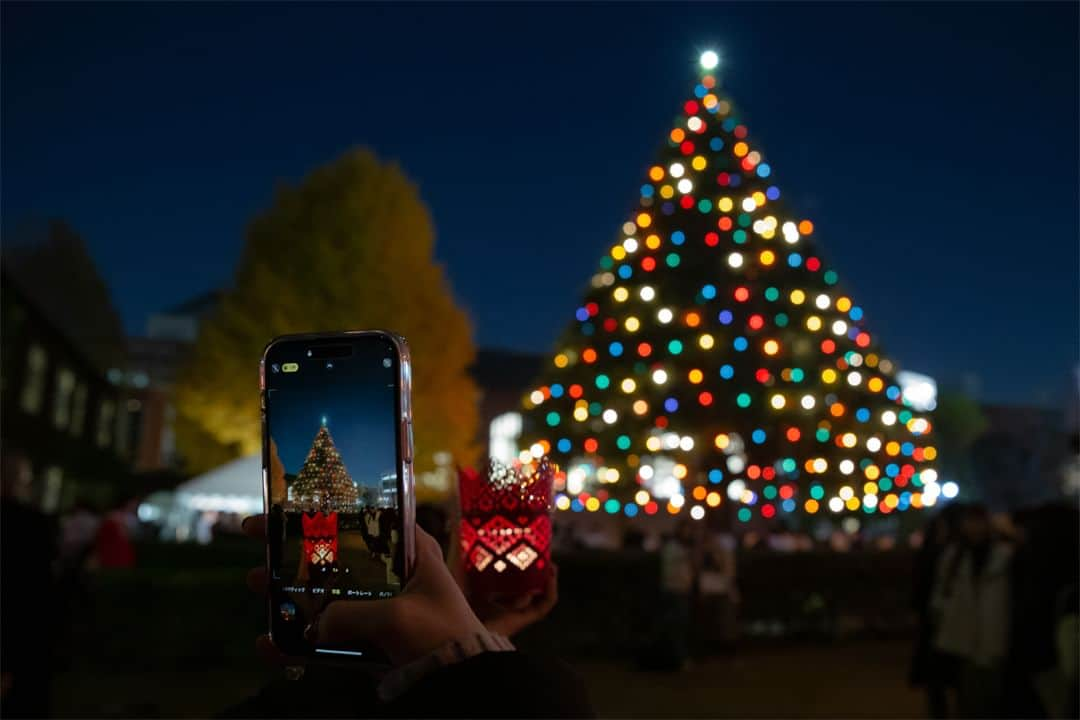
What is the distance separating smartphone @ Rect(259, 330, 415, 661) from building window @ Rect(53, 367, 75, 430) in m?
34.2

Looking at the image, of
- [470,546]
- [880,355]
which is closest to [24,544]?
[470,546]

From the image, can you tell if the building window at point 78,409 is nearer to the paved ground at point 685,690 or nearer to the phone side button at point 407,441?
the paved ground at point 685,690

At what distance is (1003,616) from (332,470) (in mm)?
5784

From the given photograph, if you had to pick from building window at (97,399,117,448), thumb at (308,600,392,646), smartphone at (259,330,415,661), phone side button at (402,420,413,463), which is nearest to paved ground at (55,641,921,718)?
smartphone at (259,330,415,661)

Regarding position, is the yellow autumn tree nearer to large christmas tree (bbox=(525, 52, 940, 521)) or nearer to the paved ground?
large christmas tree (bbox=(525, 52, 940, 521))

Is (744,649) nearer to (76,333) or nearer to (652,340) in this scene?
(652,340)

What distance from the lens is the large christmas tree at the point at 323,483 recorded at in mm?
1705

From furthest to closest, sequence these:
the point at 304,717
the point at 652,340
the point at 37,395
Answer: the point at 37,395
the point at 652,340
the point at 304,717

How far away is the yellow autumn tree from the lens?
1011 inches

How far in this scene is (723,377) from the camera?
1698 centimetres

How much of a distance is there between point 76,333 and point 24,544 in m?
35.3

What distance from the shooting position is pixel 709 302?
1736 centimetres

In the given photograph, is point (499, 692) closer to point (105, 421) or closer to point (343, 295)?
point (343, 295)

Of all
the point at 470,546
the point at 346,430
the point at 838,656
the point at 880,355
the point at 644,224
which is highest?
the point at 644,224
